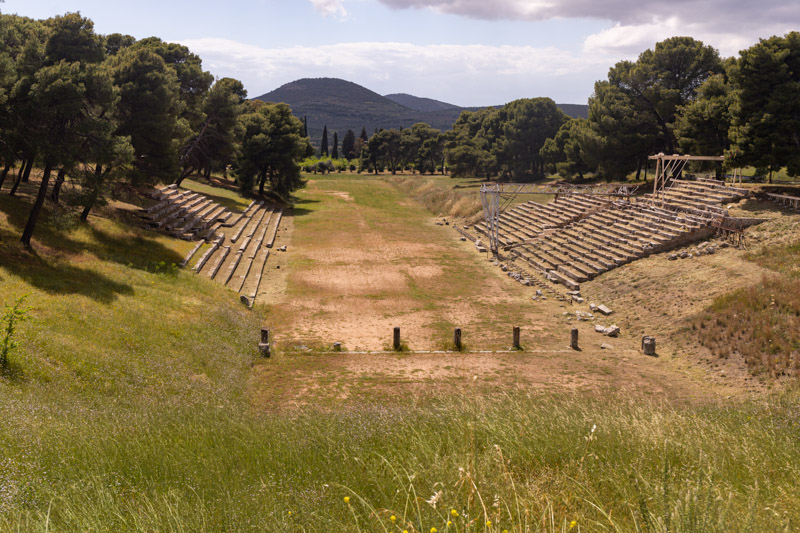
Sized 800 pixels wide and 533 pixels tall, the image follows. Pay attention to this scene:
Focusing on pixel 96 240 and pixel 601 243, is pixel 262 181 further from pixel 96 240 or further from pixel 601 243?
pixel 601 243

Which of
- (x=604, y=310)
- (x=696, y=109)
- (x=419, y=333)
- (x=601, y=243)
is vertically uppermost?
(x=696, y=109)

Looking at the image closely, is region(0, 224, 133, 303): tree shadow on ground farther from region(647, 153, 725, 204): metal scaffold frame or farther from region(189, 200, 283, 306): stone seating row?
region(647, 153, 725, 204): metal scaffold frame

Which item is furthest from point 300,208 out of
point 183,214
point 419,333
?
point 419,333

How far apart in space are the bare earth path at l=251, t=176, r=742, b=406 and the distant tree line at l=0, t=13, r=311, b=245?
905 centimetres

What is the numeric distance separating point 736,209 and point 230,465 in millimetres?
31423

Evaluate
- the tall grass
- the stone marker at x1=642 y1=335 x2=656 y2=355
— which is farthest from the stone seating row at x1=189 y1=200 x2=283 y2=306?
the tall grass

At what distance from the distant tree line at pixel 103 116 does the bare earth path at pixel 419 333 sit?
905 cm

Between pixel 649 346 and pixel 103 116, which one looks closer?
pixel 649 346

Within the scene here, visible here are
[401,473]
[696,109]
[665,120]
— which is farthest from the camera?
[665,120]

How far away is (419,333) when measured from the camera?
20.4m

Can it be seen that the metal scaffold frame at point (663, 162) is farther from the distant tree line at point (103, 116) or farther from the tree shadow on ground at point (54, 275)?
the tree shadow on ground at point (54, 275)

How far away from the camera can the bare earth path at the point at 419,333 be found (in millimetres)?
15352

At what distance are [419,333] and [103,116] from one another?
61.3ft

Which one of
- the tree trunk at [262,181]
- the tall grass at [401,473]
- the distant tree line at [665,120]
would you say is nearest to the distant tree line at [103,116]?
the tree trunk at [262,181]
